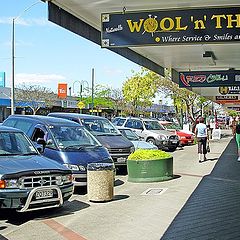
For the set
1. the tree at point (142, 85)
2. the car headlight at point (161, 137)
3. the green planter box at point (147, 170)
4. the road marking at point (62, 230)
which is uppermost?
the tree at point (142, 85)

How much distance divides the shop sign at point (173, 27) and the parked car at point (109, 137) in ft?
19.7

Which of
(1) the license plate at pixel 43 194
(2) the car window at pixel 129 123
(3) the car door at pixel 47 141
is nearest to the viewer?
(1) the license plate at pixel 43 194

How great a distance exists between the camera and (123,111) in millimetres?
69250

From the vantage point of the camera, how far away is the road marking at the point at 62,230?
269 inches

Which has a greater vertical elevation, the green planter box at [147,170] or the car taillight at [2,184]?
the car taillight at [2,184]

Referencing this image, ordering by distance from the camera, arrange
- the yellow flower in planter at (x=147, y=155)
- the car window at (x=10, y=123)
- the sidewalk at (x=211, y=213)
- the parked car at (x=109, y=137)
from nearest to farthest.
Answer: the sidewalk at (x=211, y=213), the yellow flower in planter at (x=147, y=155), the car window at (x=10, y=123), the parked car at (x=109, y=137)

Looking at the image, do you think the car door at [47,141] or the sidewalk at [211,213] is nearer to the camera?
the sidewalk at [211,213]

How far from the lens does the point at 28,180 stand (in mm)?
7844

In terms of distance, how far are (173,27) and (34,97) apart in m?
47.3

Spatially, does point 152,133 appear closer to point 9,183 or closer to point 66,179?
point 66,179

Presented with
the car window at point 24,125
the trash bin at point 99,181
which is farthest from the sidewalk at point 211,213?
the car window at point 24,125

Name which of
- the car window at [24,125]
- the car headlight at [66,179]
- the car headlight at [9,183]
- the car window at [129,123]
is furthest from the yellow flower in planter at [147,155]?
the car window at [129,123]

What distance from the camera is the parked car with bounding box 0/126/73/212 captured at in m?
7.60

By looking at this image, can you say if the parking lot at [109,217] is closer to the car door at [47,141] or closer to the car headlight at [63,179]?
the car headlight at [63,179]
